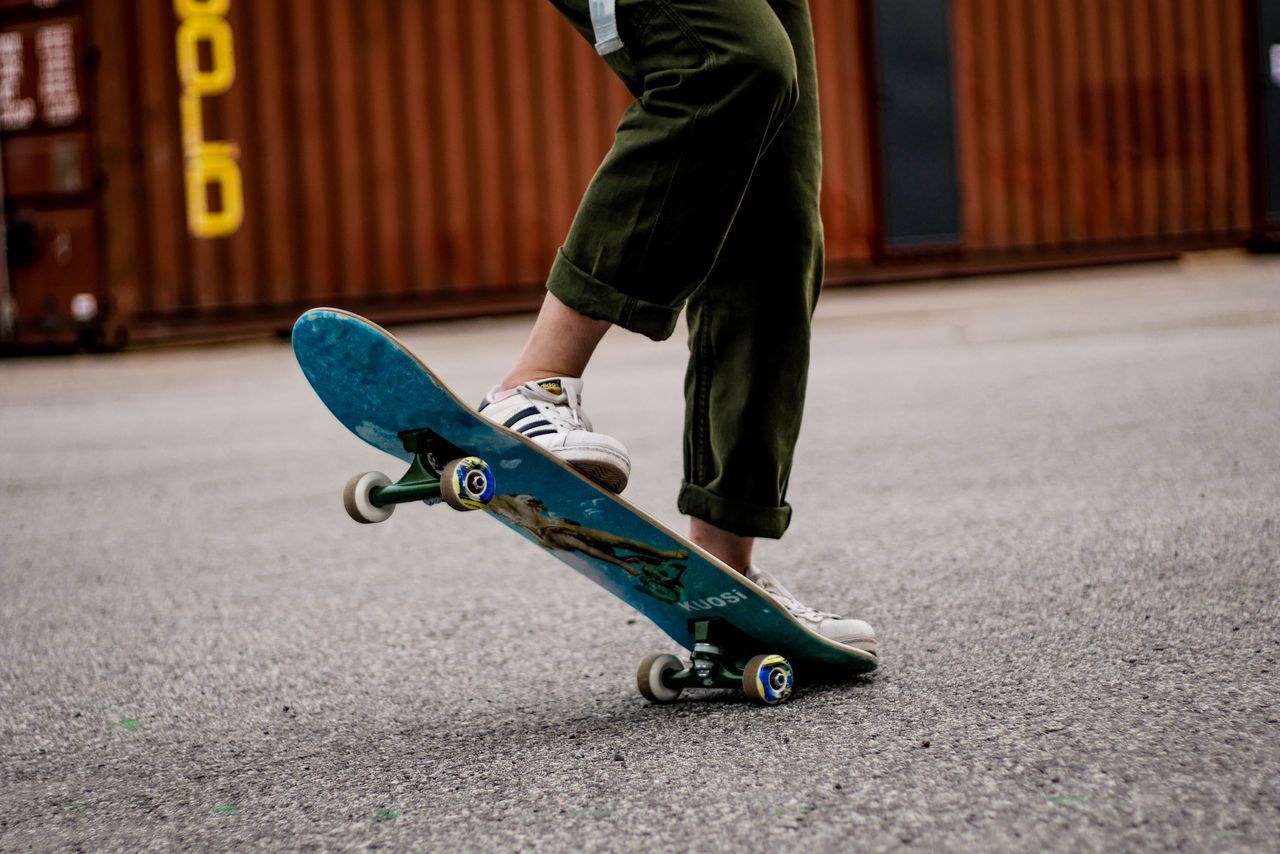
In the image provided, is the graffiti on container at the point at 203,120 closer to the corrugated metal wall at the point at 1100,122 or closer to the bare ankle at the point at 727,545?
the corrugated metal wall at the point at 1100,122

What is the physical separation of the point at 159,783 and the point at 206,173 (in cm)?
1066

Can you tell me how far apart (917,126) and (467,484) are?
12.3 metres

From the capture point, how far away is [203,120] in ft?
38.7

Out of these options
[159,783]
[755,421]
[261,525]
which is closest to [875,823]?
[755,421]

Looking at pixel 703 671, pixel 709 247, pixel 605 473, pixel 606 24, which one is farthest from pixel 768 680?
pixel 606 24

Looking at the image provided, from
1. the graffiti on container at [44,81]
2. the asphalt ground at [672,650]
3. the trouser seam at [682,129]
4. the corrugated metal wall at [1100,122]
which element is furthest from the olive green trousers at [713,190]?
the corrugated metal wall at [1100,122]

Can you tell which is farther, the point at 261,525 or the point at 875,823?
the point at 261,525

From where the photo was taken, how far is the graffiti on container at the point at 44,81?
11.5 metres

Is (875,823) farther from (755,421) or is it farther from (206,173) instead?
(206,173)

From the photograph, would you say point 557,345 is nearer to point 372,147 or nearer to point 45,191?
point 372,147

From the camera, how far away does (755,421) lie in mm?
2205

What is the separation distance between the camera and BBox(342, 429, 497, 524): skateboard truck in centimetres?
182

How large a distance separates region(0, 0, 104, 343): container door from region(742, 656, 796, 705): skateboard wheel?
1061 cm


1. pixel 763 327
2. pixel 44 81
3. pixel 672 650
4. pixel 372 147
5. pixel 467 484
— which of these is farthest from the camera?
pixel 372 147
